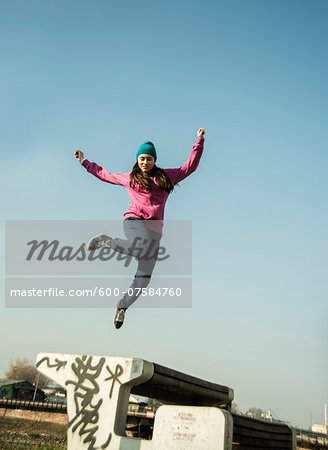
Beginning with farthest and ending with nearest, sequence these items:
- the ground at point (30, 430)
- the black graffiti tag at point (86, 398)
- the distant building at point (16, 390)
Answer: the distant building at point (16, 390), the ground at point (30, 430), the black graffiti tag at point (86, 398)

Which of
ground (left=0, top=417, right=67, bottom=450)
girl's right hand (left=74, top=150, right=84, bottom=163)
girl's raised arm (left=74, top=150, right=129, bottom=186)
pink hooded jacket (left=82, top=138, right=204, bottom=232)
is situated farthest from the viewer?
ground (left=0, top=417, right=67, bottom=450)

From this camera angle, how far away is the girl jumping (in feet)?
17.9

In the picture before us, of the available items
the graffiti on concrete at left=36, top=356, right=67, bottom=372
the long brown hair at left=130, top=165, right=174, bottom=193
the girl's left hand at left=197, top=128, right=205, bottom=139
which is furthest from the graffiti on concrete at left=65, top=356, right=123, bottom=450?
the girl's left hand at left=197, top=128, right=205, bottom=139

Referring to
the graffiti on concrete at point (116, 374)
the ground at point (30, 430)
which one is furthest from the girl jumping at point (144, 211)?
the ground at point (30, 430)

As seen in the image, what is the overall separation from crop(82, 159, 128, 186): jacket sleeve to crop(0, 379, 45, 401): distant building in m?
60.6

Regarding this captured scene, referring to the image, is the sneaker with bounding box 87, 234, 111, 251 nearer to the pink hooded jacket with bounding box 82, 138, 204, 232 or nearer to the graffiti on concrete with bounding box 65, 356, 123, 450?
the pink hooded jacket with bounding box 82, 138, 204, 232

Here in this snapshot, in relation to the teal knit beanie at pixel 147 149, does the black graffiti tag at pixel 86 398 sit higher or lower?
lower

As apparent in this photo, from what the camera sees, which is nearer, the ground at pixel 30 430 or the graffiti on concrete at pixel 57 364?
the graffiti on concrete at pixel 57 364

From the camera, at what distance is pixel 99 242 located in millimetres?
5695

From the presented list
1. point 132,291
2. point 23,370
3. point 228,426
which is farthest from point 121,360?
point 23,370

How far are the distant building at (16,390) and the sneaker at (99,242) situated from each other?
60.7 meters

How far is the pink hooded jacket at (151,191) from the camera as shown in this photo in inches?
220

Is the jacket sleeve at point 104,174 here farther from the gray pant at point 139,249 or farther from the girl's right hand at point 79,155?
the gray pant at point 139,249

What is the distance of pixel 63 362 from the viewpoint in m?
5.76
